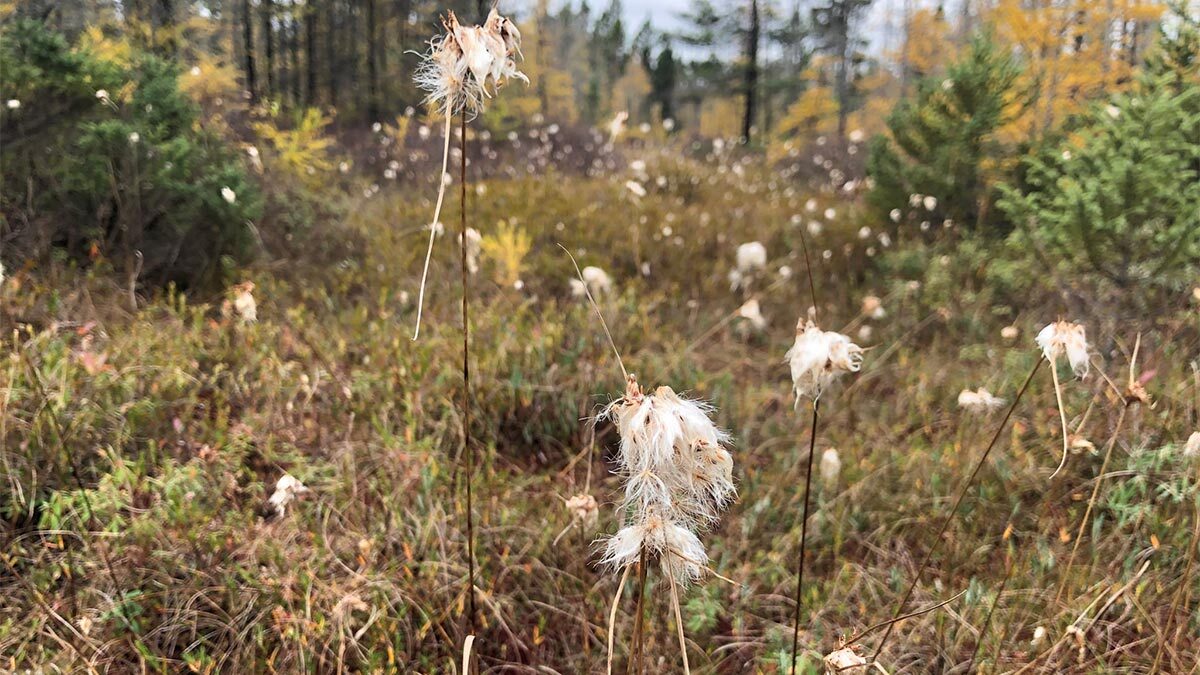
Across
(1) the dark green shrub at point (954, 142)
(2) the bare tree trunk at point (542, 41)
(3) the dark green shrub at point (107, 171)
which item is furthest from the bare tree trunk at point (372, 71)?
(1) the dark green shrub at point (954, 142)

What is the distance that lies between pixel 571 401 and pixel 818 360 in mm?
2175

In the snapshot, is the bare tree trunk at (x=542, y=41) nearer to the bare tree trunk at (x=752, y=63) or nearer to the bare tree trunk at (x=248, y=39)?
the bare tree trunk at (x=752, y=63)

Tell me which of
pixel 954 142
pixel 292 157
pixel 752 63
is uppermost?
pixel 752 63

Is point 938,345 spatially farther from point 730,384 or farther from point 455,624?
point 455,624

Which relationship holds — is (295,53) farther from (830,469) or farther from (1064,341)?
(1064,341)

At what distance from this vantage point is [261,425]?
262 centimetres

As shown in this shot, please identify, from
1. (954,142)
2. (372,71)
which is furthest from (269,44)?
(954,142)

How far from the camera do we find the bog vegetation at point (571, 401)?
1716mm

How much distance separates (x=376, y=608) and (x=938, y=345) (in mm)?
3945

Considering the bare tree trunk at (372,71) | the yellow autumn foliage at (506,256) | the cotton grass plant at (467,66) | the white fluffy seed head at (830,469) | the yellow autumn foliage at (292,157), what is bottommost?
the white fluffy seed head at (830,469)

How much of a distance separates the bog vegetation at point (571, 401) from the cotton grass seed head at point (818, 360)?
11mm

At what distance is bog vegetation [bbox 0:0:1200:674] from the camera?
1.72 m

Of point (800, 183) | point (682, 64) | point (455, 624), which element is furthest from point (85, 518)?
point (682, 64)

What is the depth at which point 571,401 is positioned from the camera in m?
3.05
